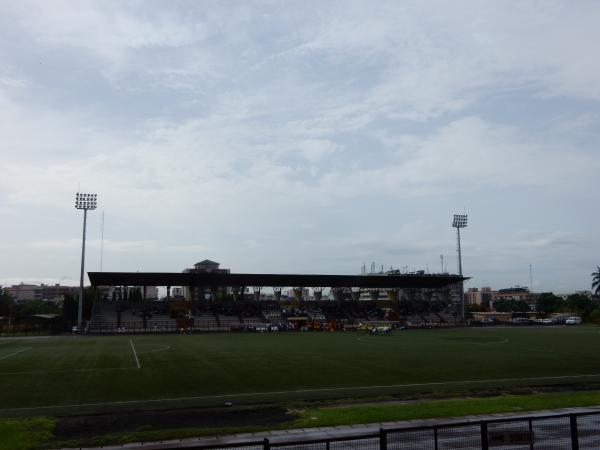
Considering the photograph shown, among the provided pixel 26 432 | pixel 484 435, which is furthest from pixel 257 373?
pixel 484 435

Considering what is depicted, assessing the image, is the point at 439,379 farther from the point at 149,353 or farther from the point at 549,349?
the point at 149,353

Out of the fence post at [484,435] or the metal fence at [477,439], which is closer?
the metal fence at [477,439]

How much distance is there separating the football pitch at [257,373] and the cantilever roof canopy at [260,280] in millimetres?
36466

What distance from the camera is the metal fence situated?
870 cm

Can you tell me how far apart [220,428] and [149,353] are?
1077 inches

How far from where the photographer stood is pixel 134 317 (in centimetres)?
8438

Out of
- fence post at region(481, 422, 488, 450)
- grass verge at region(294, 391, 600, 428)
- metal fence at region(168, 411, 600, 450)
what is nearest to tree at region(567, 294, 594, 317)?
grass verge at region(294, 391, 600, 428)

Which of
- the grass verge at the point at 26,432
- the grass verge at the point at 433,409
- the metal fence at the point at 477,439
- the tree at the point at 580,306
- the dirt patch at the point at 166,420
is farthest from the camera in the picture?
the tree at the point at 580,306

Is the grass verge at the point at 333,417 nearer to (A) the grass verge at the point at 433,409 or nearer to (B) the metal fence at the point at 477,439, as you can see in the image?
(A) the grass verge at the point at 433,409

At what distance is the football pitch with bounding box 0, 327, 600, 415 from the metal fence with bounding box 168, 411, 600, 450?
10673 mm

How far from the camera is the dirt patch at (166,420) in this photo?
→ 16922 millimetres

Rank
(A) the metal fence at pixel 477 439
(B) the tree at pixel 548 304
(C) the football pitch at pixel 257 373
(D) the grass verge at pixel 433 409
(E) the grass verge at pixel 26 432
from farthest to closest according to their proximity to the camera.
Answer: (B) the tree at pixel 548 304, (C) the football pitch at pixel 257 373, (D) the grass verge at pixel 433 409, (E) the grass verge at pixel 26 432, (A) the metal fence at pixel 477 439

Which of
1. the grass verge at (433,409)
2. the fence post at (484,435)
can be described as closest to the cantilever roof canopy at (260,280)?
the grass verge at (433,409)

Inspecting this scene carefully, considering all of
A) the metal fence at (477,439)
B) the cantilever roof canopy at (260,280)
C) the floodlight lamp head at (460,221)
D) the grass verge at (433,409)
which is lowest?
the grass verge at (433,409)
